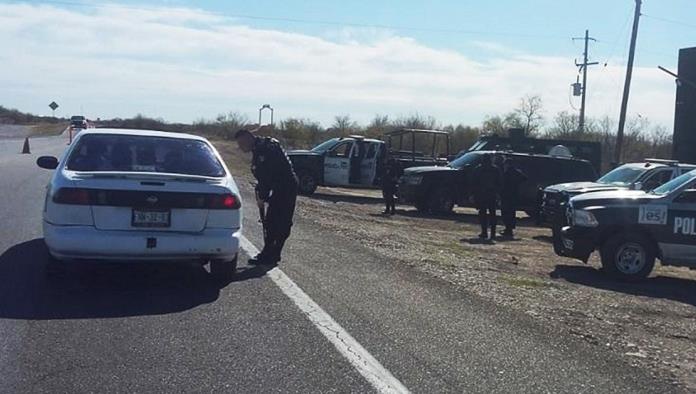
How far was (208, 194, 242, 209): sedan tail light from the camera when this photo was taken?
30.5ft

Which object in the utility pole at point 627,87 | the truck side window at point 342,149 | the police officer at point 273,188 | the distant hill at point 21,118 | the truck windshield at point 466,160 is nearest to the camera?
the police officer at point 273,188

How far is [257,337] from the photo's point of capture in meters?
7.39

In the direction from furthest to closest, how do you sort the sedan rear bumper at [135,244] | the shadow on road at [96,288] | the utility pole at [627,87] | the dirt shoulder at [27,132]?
the dirt shoulder at [27,132]
the utility pole at [627,87]
the sedan rear bumper at [135,244]
the shadow on road at [96,288]

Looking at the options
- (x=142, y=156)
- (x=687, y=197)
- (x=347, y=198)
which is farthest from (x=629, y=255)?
(x=347, y=198)

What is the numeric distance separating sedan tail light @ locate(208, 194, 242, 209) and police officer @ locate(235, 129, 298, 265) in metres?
1.81

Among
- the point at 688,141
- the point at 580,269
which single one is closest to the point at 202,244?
the point at 580,269

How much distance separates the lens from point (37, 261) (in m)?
10.8

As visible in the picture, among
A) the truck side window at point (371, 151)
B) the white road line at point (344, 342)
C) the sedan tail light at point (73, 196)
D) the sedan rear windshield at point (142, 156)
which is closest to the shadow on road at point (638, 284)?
the white road line at point (344, 342)

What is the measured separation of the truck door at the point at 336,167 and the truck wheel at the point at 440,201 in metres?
5.58

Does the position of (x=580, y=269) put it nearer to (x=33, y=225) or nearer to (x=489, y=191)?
(x=489, y=191)

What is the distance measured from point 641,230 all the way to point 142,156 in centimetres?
749

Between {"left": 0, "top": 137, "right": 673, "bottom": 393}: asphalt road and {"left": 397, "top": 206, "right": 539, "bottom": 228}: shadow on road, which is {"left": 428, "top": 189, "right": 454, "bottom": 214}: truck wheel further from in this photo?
{"left": 0, "top": 137, "right": 673, "bottom": 393}: asphalt road

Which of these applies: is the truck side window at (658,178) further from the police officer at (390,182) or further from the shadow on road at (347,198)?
the shadow on road at (347,198)

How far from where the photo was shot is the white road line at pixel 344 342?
246 inches
